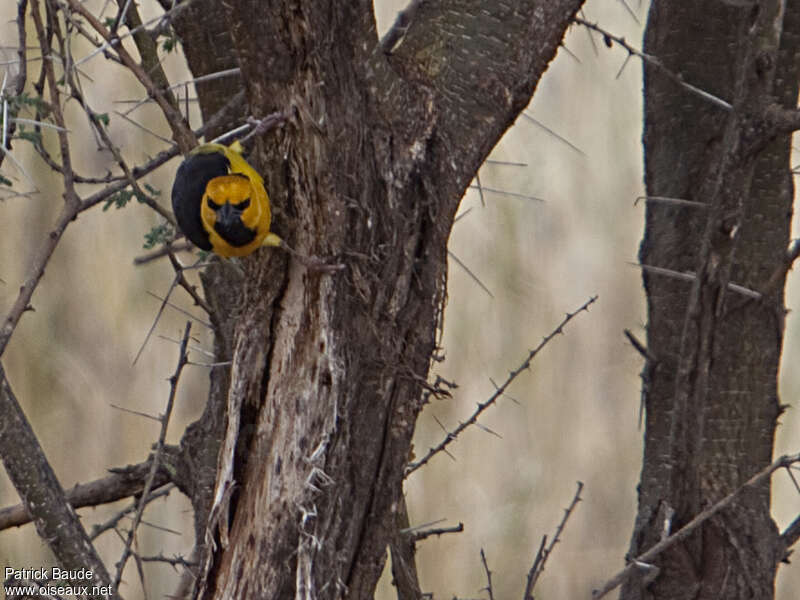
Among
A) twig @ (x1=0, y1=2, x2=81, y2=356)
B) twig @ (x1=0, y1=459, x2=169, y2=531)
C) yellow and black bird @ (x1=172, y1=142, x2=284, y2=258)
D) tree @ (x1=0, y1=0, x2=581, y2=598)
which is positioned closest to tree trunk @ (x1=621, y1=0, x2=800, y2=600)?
tree @ (x1=0, y1=0, x2=581, y2=598)

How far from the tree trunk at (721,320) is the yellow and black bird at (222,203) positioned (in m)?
1.27

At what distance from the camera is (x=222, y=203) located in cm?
165

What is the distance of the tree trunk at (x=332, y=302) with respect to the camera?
1.43 metres

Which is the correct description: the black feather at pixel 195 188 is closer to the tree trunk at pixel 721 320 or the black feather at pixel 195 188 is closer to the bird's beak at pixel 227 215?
the bird's beak at pixel 227 215

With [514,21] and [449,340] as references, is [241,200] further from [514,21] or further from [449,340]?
[449,340]

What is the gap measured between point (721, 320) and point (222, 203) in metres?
1.36

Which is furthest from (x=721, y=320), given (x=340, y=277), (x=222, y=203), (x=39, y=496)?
(x=39, y=496)

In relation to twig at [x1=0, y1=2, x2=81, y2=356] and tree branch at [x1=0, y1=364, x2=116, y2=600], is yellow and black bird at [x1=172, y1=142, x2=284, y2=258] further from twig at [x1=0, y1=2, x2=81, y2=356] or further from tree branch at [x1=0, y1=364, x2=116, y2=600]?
tree branch at [x1=0, y1=364, x2=116, y2=600]

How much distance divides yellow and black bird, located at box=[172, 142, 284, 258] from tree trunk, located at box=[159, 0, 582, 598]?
4 cm

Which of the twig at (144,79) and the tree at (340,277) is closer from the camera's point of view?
the tree at (340,277)

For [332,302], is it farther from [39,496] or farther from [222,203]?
[39,496]

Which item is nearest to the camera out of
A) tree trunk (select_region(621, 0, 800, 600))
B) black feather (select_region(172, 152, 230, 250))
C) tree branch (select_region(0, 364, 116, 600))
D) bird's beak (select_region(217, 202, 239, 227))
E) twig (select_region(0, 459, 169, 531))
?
bird's beak (select_region(217, 202, 239, 227))

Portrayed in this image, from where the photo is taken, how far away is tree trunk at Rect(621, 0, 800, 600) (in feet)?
7.99

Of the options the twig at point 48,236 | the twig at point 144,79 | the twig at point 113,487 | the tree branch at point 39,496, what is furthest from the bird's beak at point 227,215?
the twig at point 113,487
